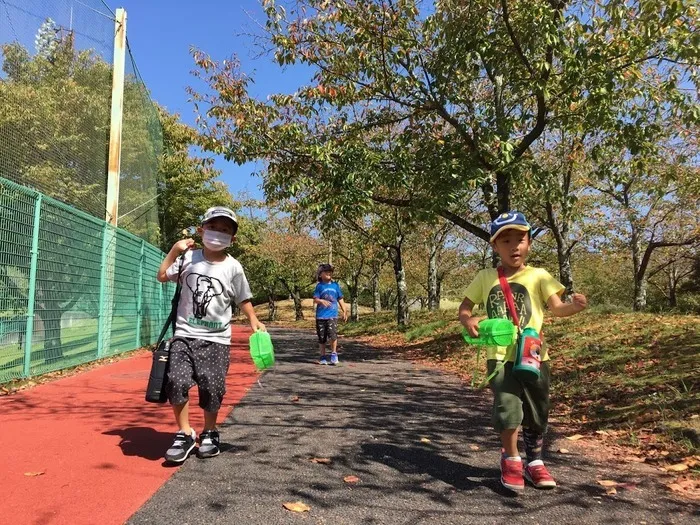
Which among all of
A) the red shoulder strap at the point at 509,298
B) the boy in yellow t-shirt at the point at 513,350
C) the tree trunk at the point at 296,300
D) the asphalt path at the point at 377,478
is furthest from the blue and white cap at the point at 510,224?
the tree trunk at the point at 296,300

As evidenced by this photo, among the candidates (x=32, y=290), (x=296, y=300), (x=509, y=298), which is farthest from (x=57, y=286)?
(x=296, y=300)

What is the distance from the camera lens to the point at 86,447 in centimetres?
400

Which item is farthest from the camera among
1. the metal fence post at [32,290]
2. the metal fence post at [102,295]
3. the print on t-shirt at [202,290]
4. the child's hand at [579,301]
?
the metal fence post at [102,295]

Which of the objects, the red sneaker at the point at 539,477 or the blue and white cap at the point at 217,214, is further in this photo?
the blue and white cap at the point at 217,214

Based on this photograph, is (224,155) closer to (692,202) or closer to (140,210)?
(140,210)

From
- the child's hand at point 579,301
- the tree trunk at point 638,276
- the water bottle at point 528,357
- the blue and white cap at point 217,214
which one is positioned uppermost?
the tree trunk at point 638,276

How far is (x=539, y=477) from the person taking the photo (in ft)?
10.7

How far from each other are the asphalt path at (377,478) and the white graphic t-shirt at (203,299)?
0.92 m

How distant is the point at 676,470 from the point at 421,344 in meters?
10.1

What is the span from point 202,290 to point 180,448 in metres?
1.11

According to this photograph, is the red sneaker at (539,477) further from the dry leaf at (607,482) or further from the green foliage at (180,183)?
the green foliage at (180,183)

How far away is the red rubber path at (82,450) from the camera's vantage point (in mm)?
2880

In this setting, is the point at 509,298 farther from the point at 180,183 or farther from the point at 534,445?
the point at 180,183

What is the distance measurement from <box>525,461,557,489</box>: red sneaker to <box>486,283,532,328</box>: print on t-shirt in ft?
3.00
